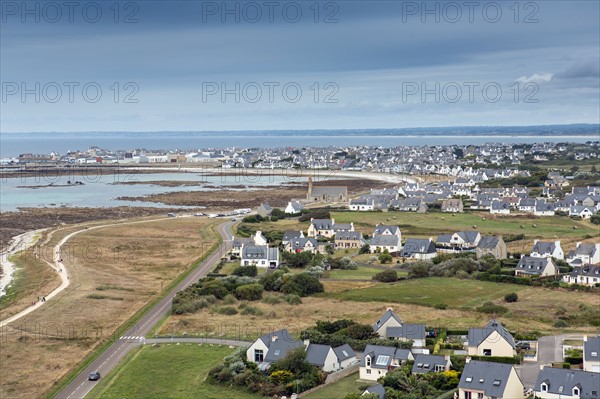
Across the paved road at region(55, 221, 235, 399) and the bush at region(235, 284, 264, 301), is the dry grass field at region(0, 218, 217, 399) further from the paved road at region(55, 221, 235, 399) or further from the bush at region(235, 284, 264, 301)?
the bush at region(235, 284, 264, 301)

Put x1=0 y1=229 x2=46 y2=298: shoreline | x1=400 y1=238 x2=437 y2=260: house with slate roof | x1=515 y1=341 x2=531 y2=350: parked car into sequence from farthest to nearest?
x1=400 y1=238 x2=437 y2=260: house with slate roof, x1=0 y1=229 x2=46 y2=298: shoreline, x1=515 y1=341 x2=531 y2=350: parked car

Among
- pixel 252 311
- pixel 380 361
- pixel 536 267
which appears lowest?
pixel 252 311

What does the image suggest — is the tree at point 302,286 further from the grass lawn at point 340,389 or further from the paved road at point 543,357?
the grass lawn at point 340,389

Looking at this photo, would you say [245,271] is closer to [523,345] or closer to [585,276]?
[585,276]

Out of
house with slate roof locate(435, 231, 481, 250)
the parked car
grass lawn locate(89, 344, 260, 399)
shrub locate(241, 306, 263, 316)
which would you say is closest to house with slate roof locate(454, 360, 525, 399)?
the parked car

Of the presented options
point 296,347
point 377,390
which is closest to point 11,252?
point 296,347

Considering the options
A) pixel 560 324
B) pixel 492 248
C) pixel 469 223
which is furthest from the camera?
pixel 469 223
